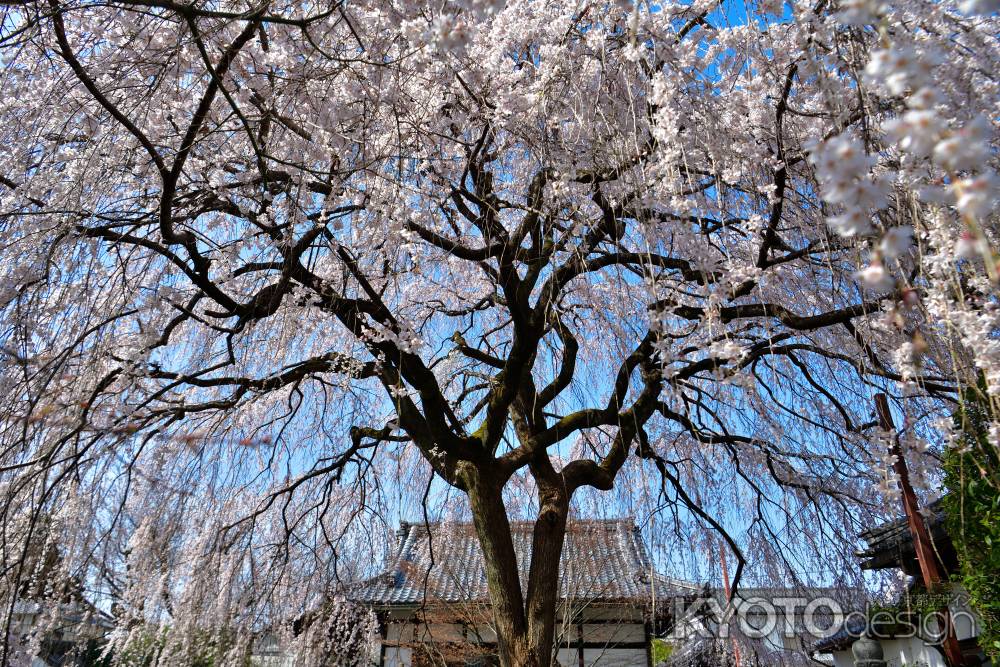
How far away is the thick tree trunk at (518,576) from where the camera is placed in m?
3.78

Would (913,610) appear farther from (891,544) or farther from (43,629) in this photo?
(43,629)

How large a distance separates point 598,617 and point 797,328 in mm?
5501

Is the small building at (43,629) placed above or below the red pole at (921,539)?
below

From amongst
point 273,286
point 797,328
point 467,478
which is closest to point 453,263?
point 467,478

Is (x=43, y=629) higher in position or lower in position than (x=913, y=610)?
lower

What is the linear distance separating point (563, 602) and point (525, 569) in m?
2.54

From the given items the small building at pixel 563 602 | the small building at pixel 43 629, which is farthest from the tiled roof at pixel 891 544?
the small building at pixel 43 629

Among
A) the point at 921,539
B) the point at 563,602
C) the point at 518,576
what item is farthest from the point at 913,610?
the point at 563,602

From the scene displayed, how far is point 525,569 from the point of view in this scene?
29.2 ft

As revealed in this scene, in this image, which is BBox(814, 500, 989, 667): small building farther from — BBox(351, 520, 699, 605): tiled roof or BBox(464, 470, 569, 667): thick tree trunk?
BBox(464, 470, 569, 667): thick tree trunk

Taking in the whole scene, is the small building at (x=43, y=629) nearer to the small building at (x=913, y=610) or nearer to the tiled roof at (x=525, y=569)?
the tiled roof at (x=525, y=569)

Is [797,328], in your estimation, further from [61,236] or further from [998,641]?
[61,236]

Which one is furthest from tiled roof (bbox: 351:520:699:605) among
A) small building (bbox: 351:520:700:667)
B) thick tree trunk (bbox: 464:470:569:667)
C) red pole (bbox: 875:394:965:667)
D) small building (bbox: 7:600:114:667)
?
red pole (bbox: 875:394:965:667)

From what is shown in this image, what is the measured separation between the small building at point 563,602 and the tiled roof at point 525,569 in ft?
0.04
